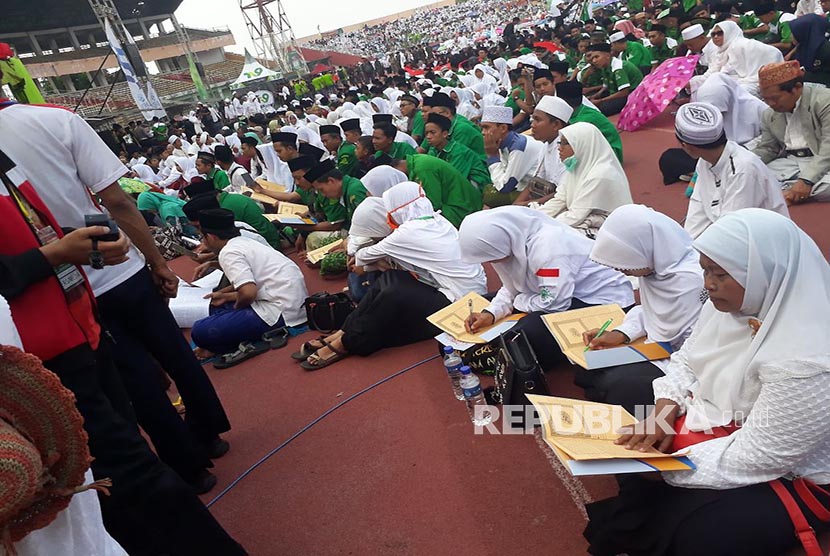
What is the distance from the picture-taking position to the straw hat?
0.94 meters

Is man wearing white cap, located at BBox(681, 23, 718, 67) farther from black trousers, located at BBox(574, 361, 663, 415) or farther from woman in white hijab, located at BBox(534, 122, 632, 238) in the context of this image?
black trousers, located at BBox(574, 361, 663, 415)

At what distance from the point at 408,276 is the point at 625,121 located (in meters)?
4.92

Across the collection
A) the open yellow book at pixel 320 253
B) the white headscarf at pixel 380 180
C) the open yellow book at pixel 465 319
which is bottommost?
the open yellow book at pixel 320 253

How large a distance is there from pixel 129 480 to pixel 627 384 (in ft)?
5.87

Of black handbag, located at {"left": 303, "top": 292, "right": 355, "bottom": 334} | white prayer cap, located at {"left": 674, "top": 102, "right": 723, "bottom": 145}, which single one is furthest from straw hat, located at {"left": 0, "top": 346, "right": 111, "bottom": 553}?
white prayer cap, located at {"left": 674, "top": 102, "right": 723, "bottom": 145}

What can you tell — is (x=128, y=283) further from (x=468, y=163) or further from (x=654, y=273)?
(x=468, y=163)

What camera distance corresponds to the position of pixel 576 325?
8.36ft

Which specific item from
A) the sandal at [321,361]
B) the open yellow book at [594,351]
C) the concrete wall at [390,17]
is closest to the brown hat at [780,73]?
the open yellow book at [594,351]

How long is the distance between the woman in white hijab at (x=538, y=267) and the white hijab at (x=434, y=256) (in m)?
0.54

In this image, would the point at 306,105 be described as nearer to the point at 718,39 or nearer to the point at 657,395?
the point at 718,39

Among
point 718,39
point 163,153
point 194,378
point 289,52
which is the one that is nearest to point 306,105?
point 163,153

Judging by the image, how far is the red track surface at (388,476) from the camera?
2.08 metres

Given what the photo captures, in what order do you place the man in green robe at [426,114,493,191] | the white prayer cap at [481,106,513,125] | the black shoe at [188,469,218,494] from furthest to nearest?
the man in green robe at [426,114,493,191] → the white prayer cap at [481,106,513,125] → the black shoe at [188,469,218,494]

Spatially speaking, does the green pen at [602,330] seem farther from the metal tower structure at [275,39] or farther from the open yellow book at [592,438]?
the metal tower structure at [275,39]
